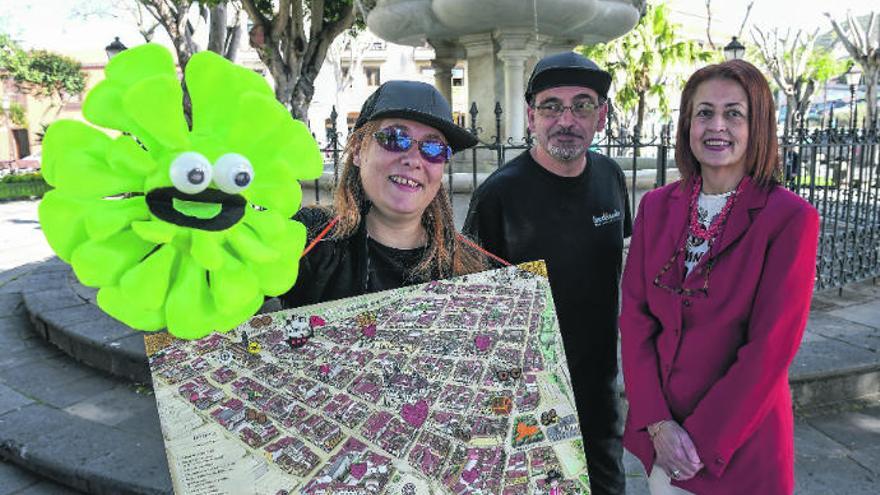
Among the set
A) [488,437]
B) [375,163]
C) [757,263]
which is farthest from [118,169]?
[757,263]

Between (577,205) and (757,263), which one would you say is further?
(577,205)

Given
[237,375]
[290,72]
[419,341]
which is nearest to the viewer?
[237,375]

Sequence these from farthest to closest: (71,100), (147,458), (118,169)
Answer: (71,100) → (147,458) → (118,169)

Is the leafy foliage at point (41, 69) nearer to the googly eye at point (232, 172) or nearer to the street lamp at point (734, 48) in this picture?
the street lamp at point (734, 48)

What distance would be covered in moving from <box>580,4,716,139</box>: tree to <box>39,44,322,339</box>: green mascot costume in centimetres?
2170

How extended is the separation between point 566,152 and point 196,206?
153cm

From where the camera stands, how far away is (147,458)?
3.39 meters

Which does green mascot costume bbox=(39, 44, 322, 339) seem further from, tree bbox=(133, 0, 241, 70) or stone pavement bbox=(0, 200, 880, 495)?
tree bbox=(133, 0, 241, 70)

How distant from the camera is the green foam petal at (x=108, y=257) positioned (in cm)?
97

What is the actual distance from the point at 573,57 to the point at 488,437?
1.46m

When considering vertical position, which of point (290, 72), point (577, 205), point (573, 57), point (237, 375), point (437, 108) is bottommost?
point (237, 375)

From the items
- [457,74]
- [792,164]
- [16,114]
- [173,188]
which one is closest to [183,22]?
[457,74]

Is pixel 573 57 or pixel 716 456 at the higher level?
pixel 573 57

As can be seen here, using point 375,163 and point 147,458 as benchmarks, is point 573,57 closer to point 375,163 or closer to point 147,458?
point 375,163
